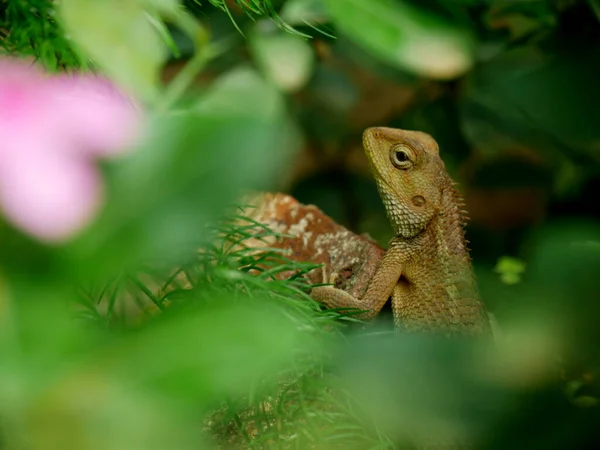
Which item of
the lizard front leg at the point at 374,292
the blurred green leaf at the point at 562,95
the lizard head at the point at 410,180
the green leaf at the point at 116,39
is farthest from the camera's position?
the blurred green leaf at the point at 562,95

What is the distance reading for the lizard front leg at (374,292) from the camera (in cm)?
140

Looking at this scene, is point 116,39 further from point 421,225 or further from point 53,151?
point 421,225

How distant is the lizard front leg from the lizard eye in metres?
0.18

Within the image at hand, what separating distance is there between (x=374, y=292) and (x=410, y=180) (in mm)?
266

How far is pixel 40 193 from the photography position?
0.86 ft

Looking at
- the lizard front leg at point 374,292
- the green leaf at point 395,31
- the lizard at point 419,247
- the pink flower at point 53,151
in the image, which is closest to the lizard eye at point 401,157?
the lizard at point 419,247

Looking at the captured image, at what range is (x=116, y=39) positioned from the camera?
0.41 m

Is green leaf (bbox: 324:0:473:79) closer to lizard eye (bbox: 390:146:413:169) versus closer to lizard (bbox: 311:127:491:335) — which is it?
lizard (bbox: 311:127:491:335)

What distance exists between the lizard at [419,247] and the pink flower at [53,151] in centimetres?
115

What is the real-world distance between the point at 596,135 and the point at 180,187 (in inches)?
69.4

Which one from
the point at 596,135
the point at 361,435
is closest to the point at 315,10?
the point at 361,435

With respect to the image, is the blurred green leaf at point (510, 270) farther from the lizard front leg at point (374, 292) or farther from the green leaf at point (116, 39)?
the green leaf at point (116, 39)

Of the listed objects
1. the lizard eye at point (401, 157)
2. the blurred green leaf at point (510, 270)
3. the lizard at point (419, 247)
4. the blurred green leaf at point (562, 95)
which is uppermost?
the blurred green leaf at point (562, 95)

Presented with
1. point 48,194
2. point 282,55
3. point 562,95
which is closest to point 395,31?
point 48,194
